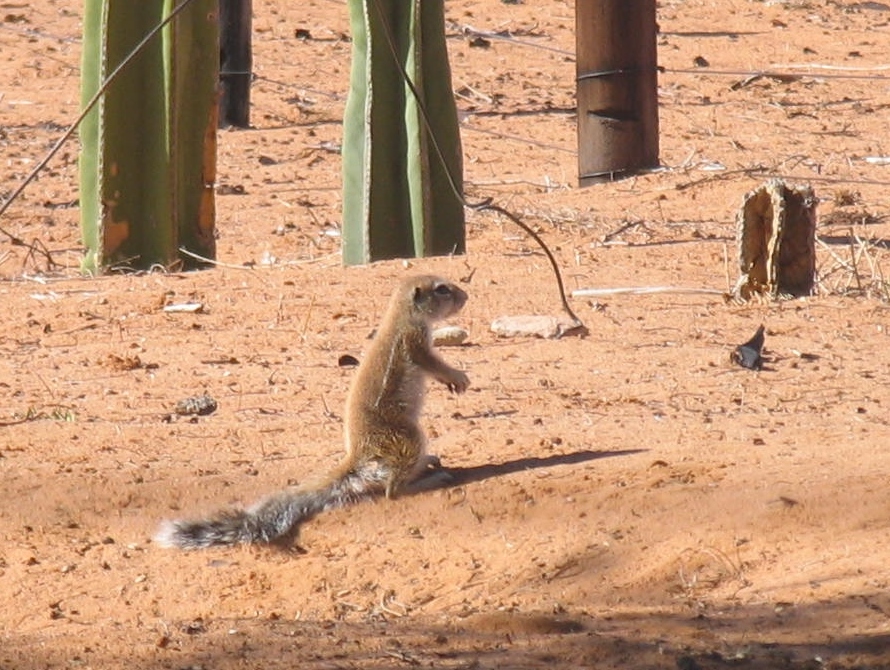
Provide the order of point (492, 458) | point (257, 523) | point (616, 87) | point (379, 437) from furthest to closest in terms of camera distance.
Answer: point (616, 87), point (492, 458), point (379, 437), point (257, 523)

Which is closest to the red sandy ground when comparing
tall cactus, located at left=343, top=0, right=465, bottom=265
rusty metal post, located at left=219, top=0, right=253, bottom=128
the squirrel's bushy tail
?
the squirrel's bushy tail

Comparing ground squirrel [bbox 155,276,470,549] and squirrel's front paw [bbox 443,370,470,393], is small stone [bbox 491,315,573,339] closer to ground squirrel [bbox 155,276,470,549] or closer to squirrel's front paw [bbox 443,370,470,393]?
ground squirrel [bbox 155,276,470,549]

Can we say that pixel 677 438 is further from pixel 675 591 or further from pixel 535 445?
pixel 675 591

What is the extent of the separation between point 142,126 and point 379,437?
141 inches

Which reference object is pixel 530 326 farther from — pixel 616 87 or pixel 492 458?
pixel 616 87

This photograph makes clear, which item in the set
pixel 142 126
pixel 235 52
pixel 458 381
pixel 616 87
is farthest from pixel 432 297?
pixel 235 52

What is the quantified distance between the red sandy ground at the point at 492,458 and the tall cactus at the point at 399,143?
16.4 inches

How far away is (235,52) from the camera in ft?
40.5

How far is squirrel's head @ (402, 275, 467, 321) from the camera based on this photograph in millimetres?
Result: 5547

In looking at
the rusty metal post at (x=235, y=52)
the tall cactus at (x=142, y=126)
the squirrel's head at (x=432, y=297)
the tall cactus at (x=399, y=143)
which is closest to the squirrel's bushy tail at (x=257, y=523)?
the squirrel's head at (x=432, y=297)

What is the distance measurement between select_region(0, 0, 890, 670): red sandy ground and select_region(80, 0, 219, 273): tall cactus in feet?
1.55

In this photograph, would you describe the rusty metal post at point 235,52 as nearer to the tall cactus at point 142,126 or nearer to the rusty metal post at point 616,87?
the rusty metal post at point 616,87

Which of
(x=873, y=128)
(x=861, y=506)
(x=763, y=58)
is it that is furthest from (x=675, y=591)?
(x=763, y=58)

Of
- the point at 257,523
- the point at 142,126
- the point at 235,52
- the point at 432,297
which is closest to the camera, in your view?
the point at 257,523
